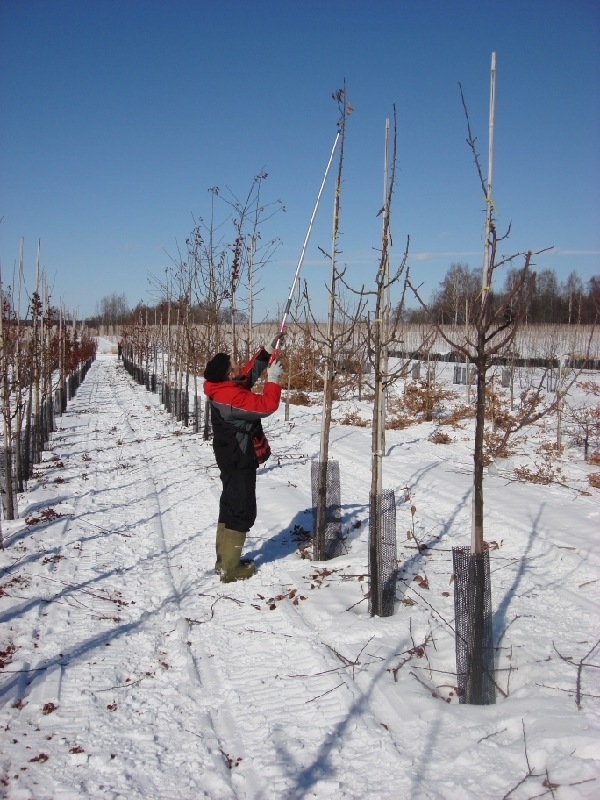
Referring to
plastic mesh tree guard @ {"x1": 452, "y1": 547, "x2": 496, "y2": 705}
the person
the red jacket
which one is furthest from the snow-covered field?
the red jacket

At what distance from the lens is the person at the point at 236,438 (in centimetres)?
459

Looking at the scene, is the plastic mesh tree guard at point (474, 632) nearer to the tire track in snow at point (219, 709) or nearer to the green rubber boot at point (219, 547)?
the tire track in snow at point (219, 709)

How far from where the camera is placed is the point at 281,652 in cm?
379

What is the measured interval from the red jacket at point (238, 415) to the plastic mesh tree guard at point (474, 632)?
75.8 inches

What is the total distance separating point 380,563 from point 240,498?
50.0 inches

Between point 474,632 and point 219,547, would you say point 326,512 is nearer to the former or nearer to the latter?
point 219,547

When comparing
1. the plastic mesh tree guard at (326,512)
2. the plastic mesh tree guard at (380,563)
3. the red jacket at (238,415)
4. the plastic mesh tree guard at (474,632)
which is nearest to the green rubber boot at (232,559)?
the red jacket at (238,415)

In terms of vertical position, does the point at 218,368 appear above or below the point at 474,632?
above

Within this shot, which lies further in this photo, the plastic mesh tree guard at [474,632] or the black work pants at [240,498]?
the black work pants at [240,498]

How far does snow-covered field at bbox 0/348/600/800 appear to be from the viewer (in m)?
2.62

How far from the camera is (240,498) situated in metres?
4.78

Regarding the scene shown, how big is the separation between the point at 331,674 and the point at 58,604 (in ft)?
7.61

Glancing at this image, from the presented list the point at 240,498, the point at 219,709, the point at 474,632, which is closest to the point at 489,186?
the point at 474,632

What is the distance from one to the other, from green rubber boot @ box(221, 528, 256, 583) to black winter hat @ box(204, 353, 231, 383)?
1.25 m
